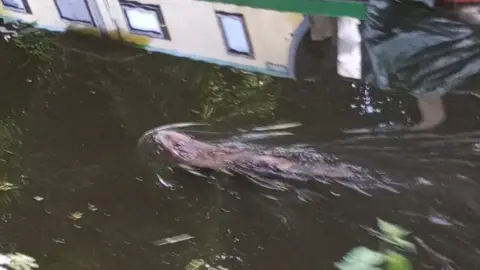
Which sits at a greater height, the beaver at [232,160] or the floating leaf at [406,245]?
the beaver at [232,160]

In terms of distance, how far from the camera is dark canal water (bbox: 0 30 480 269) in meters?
0.88

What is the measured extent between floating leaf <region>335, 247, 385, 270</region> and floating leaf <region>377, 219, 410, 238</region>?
0.10 ft

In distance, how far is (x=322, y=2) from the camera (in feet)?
3.26

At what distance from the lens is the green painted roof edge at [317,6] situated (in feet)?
3.18

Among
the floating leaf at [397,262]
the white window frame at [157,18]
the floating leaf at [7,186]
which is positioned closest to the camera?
the floating leaf at [397,262]

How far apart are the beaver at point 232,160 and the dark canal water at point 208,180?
0.02m

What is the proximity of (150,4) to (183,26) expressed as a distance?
65 millimetres

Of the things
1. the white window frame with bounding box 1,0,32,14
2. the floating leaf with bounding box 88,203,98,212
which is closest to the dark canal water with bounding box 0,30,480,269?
the floating leaf with bounding box 88,203,98,212

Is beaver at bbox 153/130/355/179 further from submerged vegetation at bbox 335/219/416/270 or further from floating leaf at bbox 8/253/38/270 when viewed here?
floating leaf at bbox 8/253/38/270

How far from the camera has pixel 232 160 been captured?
1.00 m

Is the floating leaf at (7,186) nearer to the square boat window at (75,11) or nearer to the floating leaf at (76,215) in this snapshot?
the floating leaf at (76,215)

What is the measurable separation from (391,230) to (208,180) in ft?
0.84

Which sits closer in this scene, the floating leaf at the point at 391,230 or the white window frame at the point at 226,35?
the floating leaf at the point at 391,230

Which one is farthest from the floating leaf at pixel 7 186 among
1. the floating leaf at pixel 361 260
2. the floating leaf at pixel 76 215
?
the floating leaf at pixel 361 260
